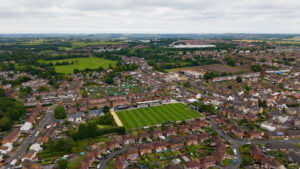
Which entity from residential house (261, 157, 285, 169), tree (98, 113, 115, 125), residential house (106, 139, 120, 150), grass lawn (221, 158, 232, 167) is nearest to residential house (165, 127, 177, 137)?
residential house (106, 139, 120, 150)

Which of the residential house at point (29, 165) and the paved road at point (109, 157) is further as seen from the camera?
the paved road at point (109, 157)

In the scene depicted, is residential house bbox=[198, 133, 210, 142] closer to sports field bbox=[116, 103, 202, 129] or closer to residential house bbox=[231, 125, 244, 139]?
residential house bbox=[231, 125, 244, 139]

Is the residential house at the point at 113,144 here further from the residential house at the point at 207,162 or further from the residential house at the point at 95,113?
the residential house at the point at 95,113

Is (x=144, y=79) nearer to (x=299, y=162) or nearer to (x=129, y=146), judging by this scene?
(x=129, y=146)

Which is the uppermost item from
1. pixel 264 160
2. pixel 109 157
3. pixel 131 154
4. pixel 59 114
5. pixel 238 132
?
pixel 59 114

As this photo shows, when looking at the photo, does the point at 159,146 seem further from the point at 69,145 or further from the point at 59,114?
the point at 59,114

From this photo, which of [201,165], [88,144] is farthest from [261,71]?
[88,144]

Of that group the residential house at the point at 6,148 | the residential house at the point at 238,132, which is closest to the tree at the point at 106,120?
the residential house at the point at 6,148

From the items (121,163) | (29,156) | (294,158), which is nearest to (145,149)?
(121,163)
